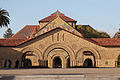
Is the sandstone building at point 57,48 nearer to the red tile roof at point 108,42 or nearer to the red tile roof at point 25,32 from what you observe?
the red tile roof at point 108,42

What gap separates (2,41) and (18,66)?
19.5 ft

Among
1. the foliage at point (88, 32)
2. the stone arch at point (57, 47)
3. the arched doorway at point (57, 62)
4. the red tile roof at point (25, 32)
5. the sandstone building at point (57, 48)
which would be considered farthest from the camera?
the foliage at point (88, 32)

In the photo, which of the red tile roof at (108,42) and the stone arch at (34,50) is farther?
the red tile roof at (108,42)

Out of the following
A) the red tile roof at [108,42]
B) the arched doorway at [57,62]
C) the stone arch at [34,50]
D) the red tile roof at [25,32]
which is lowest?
the arched doorway at [57,62]

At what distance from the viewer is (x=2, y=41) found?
35.3 m

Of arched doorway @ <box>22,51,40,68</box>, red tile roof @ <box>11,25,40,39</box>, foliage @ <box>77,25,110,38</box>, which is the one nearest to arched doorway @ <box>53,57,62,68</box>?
arched doorway @ <box>22,51,40,68</box>

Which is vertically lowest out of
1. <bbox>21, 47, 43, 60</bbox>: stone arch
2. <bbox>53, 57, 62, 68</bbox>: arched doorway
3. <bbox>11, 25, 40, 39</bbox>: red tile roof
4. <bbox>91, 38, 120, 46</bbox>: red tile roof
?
<bbox>53, 57, 62, 68</bbox>: arched doorway

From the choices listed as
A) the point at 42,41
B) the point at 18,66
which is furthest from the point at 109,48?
the point at 18,66

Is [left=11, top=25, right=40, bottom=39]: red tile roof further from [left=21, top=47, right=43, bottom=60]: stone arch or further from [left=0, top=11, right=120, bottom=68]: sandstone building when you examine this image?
[left=21, top=47, right=43, bottom=60]: stone arch

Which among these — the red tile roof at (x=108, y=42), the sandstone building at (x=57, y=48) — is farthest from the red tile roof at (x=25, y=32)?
the red tile roof at (x=108, y=42)

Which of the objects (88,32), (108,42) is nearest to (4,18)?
(108,42)

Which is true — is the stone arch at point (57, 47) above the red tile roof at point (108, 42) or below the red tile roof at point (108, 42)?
below

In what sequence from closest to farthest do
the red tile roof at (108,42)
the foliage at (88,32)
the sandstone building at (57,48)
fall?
the sandstone building at (57,48) → the red tile roof at (108,42) → the foliage at (88,32)

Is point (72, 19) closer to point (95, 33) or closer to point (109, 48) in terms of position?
point (95, 33)
